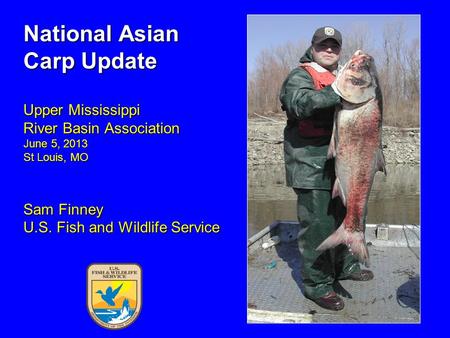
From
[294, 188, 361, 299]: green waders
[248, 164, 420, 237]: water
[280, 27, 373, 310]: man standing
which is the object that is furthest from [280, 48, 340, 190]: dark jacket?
[248, 164, 420, 237]: water

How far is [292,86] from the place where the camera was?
4023 millimetres

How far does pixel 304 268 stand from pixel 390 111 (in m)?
12.9

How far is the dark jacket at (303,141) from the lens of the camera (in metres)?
3.95

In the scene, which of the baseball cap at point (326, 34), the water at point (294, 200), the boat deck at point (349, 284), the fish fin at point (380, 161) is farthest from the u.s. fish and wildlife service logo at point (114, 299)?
the water at point (294, 200)

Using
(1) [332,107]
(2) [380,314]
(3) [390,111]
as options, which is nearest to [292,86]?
(1) [332,107]

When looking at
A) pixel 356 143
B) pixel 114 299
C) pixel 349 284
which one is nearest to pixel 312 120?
pixel 356 143

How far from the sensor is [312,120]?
4.12 m

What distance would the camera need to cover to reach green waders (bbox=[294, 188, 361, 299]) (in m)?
4.23

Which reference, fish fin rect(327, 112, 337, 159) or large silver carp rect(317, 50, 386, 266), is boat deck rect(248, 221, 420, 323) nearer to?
large silver carp rect(317, 50, 386, 266)

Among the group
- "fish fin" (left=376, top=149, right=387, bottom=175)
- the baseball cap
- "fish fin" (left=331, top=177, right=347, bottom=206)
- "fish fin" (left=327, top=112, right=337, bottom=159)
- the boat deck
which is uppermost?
the baseball cap

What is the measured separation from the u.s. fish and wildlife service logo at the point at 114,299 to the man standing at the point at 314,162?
4.60 ft

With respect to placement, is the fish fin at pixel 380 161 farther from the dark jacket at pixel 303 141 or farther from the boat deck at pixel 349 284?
the boat deck at pixel 349 284

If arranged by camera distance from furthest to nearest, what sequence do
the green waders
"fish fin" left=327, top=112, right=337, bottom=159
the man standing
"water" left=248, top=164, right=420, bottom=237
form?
"water" left=248, top=164, right=420, bottom=237, the green waders, the man standing, "fish fin" left=327, top=112, right=337, bottom=159

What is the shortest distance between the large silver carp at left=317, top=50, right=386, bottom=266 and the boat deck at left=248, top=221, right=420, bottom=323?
0.58 meters
